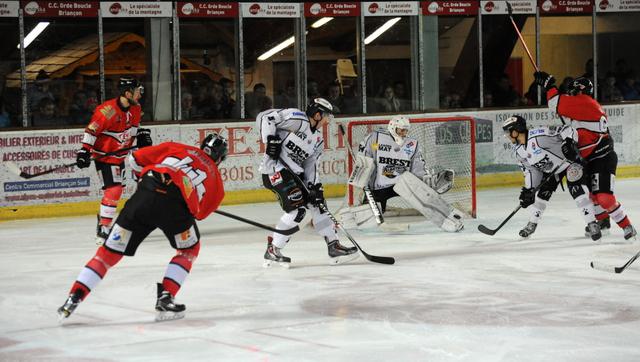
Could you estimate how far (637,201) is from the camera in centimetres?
1098

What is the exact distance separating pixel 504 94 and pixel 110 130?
6.21m

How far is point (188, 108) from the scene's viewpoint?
1203 cm

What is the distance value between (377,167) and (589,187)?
5.60ft

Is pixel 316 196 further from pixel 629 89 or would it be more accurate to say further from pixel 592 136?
pixel 629 89

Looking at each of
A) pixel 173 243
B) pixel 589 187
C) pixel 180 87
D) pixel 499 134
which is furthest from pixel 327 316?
pixel 499 134

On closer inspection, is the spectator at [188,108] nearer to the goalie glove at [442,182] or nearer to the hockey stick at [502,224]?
the goalie glove at [442,182]

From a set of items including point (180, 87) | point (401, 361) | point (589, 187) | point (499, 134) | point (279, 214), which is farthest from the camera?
point (499, 134)

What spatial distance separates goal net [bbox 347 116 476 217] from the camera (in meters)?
10.0

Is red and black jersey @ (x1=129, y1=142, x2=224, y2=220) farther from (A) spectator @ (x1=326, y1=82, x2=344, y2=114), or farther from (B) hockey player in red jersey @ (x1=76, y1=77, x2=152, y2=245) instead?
(A) spectator @ (x1=326, y1=82, x2=344, y2=114)

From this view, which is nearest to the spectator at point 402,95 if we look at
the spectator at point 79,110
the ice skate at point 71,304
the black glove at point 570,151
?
the spectator at point 79,110

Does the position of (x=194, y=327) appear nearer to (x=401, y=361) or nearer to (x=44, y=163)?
(x=401, y=361)

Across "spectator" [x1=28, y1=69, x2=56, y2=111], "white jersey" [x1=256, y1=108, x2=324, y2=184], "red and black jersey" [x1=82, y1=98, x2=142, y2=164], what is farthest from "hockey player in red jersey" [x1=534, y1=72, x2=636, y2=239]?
"spectator" [x1=28, y1=69, x2=56, y2=111]

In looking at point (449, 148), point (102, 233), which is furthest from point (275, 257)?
point (449, 148)

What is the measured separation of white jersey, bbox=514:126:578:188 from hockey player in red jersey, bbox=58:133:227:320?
140 inches
